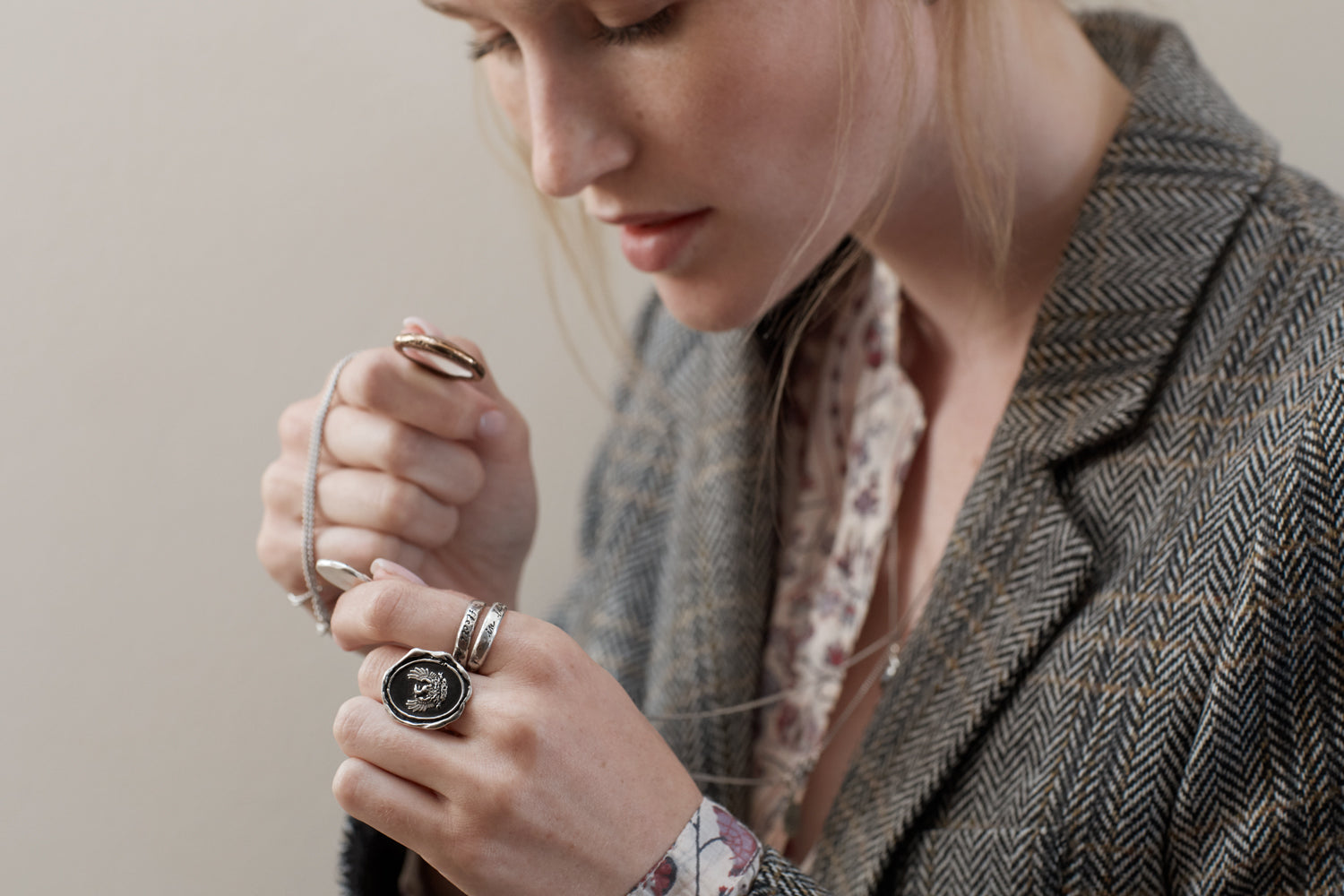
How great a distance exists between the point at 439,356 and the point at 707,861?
395 mm

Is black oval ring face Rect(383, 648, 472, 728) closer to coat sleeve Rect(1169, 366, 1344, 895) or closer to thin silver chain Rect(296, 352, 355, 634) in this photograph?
thin silver chain Rect(296, 352, 355, 634)

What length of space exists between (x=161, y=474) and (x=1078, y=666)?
0.75 metres

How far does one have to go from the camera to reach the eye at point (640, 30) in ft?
2.35

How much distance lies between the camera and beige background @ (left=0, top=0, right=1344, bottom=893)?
796 millimetres

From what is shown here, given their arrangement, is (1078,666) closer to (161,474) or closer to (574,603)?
(574,603)

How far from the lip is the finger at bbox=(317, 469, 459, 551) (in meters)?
0.26

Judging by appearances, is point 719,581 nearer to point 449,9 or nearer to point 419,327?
point 419,327

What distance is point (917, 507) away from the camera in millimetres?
1050

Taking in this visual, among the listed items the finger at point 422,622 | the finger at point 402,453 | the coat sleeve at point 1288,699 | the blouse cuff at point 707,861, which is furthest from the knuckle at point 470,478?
the coat sleeve at point 1288,699

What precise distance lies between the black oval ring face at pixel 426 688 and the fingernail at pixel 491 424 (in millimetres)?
281

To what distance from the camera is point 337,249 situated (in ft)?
3.40

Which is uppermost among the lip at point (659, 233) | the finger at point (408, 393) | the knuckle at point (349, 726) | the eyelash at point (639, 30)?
the eyelash at point (639, 30)

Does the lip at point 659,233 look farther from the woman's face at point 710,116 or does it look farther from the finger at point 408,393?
the finger at point 408,393

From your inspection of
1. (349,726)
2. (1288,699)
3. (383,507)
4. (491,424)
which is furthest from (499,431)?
(1288,699)
